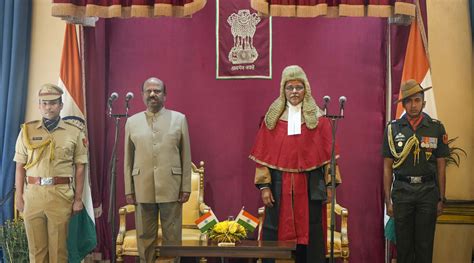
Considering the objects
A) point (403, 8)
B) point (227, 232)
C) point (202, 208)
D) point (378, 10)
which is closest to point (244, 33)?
point (378, 10)

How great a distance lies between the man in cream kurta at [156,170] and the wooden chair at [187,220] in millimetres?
493

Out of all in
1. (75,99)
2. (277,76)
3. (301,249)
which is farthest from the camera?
(277,76)

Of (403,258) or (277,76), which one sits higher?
(277,76)

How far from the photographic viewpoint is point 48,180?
209 inches

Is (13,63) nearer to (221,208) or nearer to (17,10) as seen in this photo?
(17,10)

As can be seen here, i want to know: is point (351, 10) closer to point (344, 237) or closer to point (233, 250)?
point (344, 237)

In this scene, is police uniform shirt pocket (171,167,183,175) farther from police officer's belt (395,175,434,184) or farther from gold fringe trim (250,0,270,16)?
police officer's belt (395,175,434,184)

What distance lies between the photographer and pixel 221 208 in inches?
262

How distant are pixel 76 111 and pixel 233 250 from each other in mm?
2298

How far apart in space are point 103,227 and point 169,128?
1.70 m

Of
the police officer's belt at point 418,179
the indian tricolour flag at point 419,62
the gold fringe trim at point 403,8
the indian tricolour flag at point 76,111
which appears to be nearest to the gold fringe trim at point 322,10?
the gold fringe trim at point 403,8

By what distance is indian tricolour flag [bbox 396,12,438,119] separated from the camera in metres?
6.03

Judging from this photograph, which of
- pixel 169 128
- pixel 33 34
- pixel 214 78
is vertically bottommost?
pixel 169 128

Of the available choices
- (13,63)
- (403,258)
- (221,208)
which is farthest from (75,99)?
(403,258)
